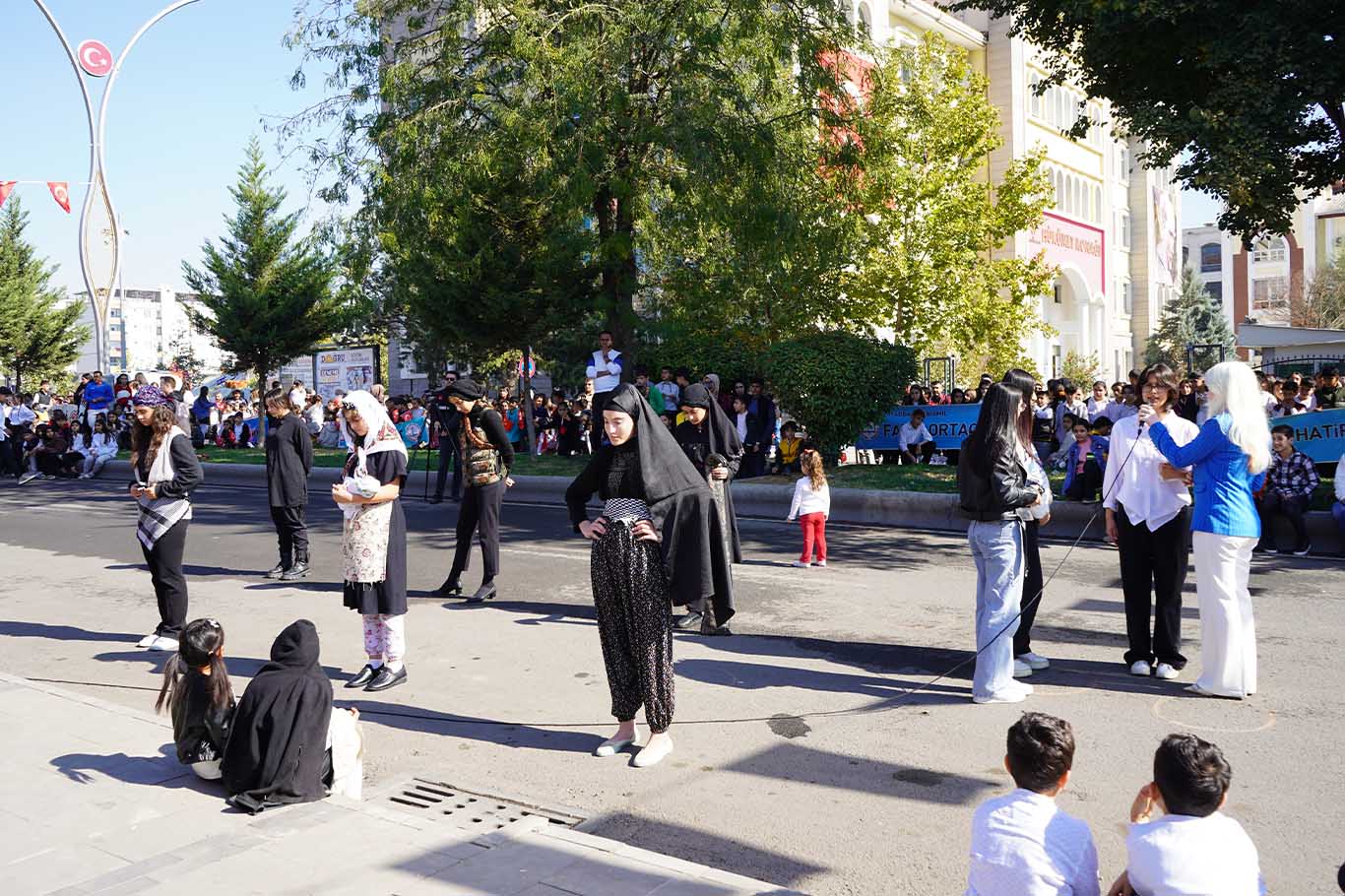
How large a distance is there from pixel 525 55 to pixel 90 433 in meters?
15.5

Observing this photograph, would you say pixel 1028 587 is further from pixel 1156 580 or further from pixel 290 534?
pixel 290 534

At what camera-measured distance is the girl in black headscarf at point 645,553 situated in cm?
540

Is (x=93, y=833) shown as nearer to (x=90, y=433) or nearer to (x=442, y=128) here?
(x=442, y=128)

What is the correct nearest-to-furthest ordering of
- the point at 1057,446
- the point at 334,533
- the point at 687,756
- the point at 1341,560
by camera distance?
the point at 687,756 → the point at 1341,560 → the point at 334,533 → the point at 1057,446

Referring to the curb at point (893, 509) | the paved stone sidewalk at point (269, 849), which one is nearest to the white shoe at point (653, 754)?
the paved stone sidewalk at point (269, 849)

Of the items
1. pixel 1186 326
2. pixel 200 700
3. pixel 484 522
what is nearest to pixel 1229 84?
pixel 484 522

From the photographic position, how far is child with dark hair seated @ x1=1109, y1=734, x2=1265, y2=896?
2.91 meters

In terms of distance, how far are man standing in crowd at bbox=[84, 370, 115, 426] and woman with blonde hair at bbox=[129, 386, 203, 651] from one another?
67.1ft

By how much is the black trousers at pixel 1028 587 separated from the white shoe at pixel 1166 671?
755mm

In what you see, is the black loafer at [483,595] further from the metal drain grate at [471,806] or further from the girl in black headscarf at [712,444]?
the metal drain grate at [471,806]

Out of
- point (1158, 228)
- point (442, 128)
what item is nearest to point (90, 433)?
point (442, 128)

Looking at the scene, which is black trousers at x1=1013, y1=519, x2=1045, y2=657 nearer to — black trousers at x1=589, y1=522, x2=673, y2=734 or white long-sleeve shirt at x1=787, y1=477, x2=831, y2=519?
black trousers at x1=589, y1=522, x2=673, y2=734

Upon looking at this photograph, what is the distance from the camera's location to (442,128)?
17.8 m

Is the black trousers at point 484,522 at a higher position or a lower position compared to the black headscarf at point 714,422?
lower
